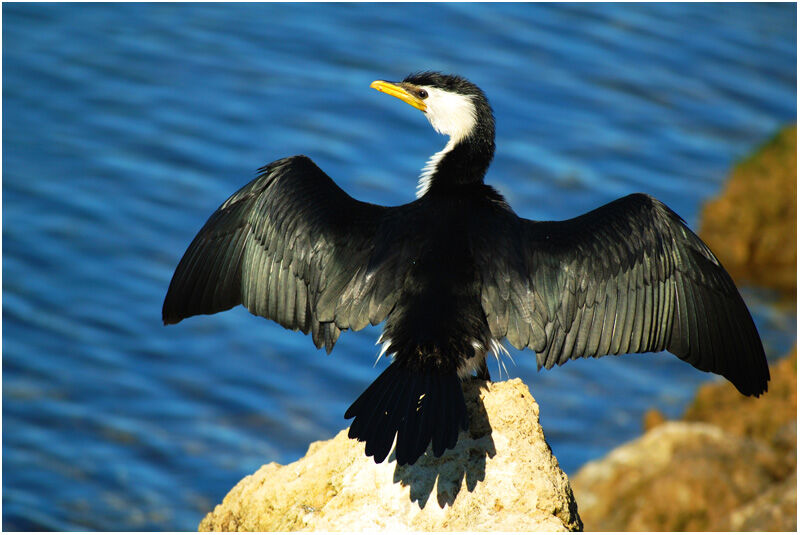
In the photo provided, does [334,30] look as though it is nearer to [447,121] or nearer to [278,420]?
[278,420]

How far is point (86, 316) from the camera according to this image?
44.1 feet

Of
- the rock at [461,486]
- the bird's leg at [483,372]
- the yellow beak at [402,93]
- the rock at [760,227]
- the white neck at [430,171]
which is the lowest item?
the rock at [461,486]

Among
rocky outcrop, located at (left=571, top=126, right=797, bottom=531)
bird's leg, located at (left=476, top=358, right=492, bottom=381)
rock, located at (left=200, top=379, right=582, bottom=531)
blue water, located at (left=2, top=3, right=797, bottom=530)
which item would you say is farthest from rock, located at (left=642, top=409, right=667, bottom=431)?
rock, located at (left=200, top=379, right=582, bottom=531)

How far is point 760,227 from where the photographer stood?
572 inches

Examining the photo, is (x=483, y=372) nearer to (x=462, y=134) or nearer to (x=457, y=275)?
(x=457, y=275)

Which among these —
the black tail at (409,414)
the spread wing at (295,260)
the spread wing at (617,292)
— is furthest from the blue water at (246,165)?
the black tail at (409,414)

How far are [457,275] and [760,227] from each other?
9384mm

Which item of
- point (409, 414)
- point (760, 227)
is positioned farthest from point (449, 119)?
point (760, 227)

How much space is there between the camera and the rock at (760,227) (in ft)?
47.1

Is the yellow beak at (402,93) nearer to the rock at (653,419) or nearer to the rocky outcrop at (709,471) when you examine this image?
the rocky outcrop at (709,471)

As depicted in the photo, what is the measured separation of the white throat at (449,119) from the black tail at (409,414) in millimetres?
1556

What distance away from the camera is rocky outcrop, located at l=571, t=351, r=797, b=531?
900 centimetres

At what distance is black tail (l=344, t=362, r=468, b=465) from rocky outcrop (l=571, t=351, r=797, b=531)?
3.87 m

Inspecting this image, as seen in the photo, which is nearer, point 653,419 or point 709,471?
point 709,471
